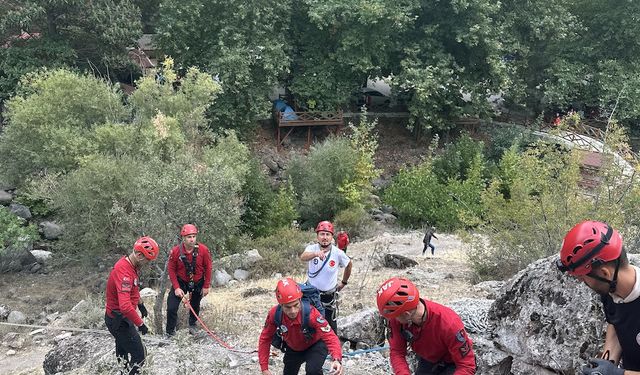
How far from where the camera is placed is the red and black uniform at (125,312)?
21.5 ft

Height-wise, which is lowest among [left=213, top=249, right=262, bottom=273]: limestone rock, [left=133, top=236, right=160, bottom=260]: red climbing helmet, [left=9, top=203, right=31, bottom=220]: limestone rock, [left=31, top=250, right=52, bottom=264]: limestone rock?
[left=31, top=250, right=52, bottom=264]: limestone rock

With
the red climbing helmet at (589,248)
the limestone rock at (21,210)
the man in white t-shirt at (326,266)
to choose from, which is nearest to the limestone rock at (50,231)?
the limestone rock at (21,210)

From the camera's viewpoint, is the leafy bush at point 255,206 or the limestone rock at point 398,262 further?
the leafy bush at point 255,206

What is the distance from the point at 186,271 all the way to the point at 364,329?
2745 millimetres

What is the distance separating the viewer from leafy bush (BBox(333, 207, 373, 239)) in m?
22.5

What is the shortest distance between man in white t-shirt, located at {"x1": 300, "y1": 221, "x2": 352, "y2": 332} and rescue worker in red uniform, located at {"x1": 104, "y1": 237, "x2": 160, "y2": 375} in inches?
79.4

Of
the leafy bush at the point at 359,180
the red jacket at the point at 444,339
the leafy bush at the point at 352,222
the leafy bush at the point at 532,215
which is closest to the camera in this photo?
the red jacket at the point at 444,339

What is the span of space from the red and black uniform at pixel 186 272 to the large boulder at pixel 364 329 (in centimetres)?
218

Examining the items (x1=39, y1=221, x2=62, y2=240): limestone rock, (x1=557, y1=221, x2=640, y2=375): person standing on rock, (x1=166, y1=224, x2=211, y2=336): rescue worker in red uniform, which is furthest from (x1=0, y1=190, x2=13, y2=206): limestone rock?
(x1=557, y1=221, x2=640, y2=375): person standing on rock

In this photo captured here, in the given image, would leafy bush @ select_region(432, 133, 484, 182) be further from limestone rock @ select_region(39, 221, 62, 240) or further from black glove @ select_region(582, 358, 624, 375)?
black glove @ select_region(582, 358, 624, 375)

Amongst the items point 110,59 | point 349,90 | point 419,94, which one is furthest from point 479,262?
point 110,59

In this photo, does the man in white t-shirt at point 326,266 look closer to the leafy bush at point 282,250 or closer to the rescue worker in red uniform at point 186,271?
the rescue worker in red uniform at point 186,271

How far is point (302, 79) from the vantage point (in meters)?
29.1

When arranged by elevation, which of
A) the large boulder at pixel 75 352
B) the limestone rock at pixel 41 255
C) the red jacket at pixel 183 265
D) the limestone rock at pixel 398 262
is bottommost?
the limestone rock at pixel 41 255
